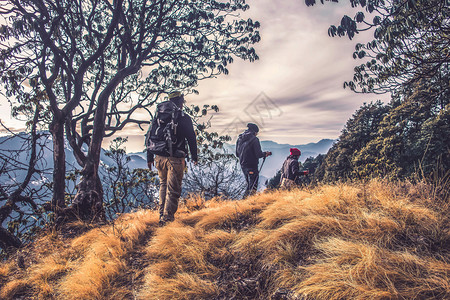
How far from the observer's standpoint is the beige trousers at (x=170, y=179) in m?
3.78

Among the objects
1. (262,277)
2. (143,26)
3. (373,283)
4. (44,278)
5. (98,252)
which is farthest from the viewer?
(143,26)

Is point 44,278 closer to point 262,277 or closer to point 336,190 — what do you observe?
point 262,277

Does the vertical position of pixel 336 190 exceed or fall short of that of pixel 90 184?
it falls short

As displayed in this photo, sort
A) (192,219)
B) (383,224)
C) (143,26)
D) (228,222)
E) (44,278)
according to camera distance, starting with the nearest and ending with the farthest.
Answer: (383,224)
(44,278)
(228,222)
(192,219)
(143,26)

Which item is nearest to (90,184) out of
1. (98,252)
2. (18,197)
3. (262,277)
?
(18,197)

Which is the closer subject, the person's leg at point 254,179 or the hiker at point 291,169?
the person's leg at point 254,179

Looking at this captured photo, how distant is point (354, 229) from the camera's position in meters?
2.34

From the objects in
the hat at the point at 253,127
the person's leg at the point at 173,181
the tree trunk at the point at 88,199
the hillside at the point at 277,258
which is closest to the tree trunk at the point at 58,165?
the tree trunk at the point at 88,199

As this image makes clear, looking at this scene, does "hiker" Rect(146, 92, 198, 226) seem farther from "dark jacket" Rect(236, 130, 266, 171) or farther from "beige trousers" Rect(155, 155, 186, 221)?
"dark jacket" Rect(236, 130, 266, 171)

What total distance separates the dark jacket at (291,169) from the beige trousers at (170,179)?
4.12 m

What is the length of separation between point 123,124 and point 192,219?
654cm

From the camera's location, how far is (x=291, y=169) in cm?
676

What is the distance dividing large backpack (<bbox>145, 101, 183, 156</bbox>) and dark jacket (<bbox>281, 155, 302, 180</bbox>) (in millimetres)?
4340

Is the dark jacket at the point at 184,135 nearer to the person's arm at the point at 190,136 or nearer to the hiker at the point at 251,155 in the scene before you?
the person's arm at the point at 190,136
